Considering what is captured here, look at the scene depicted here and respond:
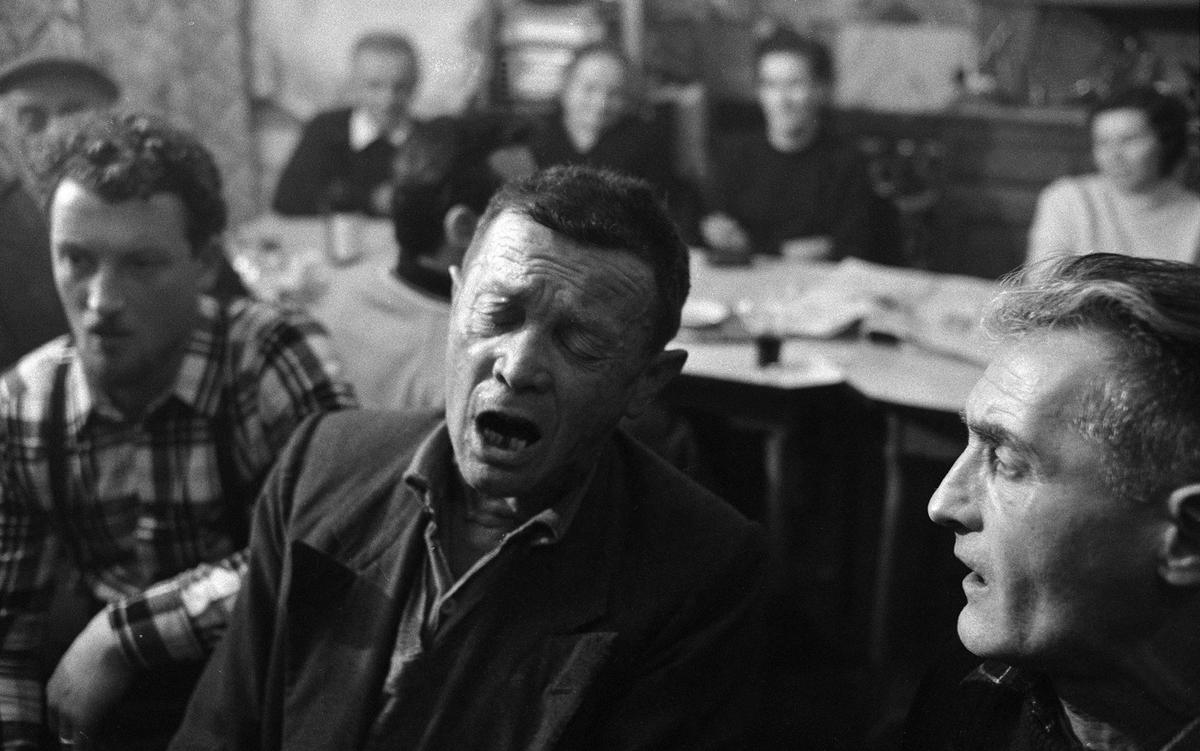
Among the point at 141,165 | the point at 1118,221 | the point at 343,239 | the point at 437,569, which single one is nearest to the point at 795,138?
the point at 1118,221

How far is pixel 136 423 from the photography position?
1.99 m

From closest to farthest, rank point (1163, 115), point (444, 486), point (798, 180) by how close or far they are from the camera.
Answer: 1. point (444, 486)
2. point (1163, 115)
3. point (798, 180)

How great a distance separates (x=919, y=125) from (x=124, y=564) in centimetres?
532

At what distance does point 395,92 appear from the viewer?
217 inches

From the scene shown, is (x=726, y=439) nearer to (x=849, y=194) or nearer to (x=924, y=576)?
(x=924, y=576)

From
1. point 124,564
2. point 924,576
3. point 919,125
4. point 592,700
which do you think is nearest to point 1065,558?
point 592,700

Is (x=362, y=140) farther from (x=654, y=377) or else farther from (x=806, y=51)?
(x=654, y=377)

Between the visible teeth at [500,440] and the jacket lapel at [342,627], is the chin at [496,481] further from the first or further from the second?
the jacket lapel at [342,627]

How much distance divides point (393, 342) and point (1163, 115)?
291 centimetres

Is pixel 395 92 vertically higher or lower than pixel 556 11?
lower

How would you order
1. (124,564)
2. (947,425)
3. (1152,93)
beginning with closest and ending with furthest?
(124,564) < (947,425) < (1152,93)

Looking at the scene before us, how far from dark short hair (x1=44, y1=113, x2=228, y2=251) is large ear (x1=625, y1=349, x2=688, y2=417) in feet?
3.02

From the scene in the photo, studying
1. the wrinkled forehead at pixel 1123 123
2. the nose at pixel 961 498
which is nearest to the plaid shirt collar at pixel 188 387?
the nose at pixel 961 498

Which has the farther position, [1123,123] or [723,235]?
[723,235]
